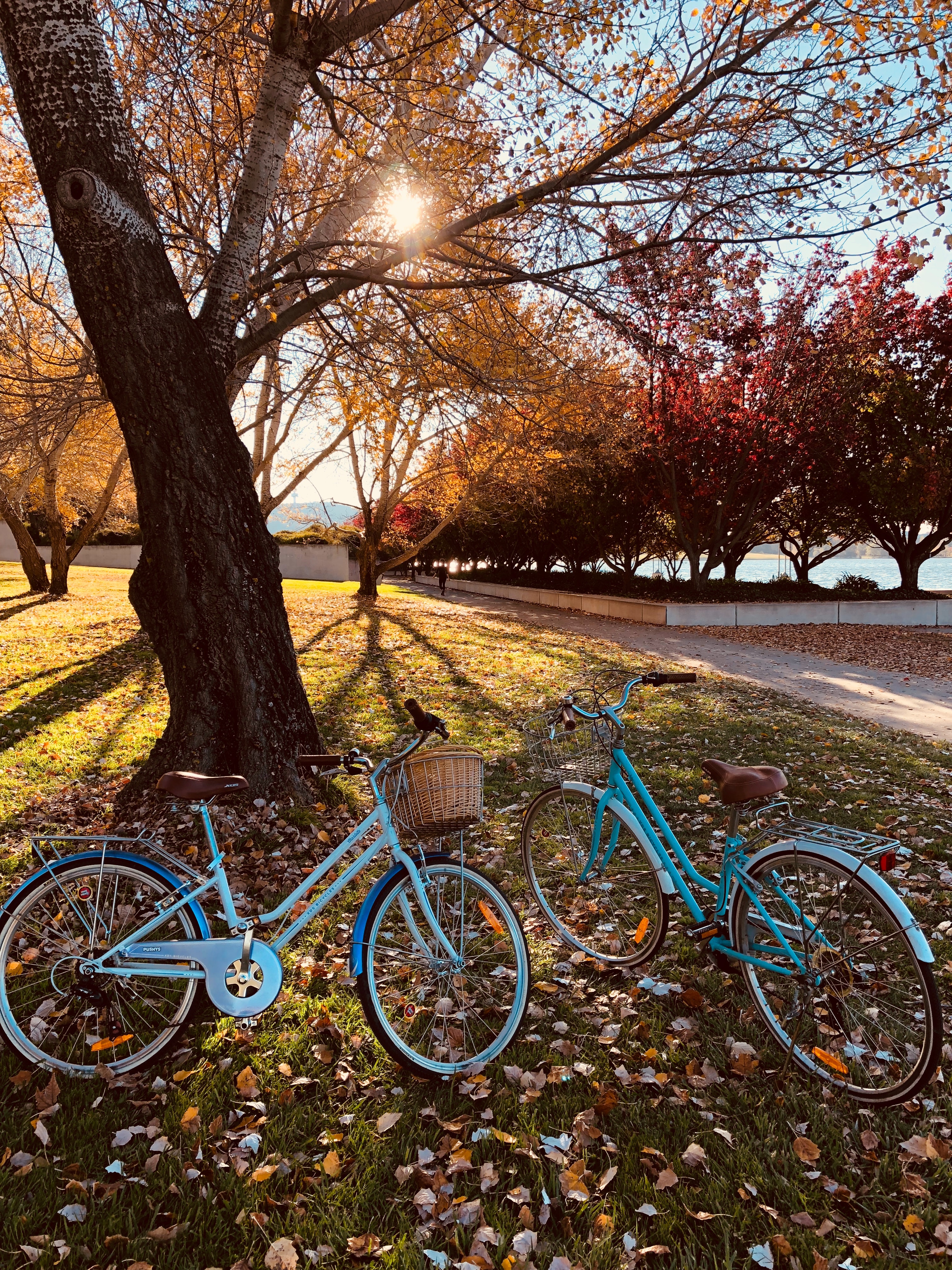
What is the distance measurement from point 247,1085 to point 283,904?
659 millimetres

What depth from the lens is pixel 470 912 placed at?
3.00 m

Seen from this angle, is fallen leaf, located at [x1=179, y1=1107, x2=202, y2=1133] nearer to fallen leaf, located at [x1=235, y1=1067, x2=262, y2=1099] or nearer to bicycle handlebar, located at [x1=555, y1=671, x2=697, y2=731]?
fallen leaf, located at [x1=235, y1=1067, x2=262, y2=1099]

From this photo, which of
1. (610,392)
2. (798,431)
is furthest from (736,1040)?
(798,431)

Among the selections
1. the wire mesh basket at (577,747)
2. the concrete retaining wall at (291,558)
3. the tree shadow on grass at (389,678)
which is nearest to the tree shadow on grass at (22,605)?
the tree shadow on grass at (389,678)

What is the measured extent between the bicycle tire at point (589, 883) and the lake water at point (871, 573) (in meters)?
22.2

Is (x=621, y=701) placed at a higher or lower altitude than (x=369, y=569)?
lower

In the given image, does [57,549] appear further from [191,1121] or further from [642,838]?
[642,838]

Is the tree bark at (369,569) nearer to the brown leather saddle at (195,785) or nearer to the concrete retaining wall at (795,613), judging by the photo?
the concrete retaining wall at (795,613)

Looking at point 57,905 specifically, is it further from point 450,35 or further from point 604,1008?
point 450,35

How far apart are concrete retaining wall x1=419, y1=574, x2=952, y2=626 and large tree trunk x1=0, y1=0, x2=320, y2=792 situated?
1622 centimetres

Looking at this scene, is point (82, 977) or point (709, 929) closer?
point (82, 977)

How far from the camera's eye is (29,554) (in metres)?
19.9

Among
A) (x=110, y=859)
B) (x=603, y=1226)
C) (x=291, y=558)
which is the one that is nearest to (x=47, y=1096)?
(x=110, y=859)

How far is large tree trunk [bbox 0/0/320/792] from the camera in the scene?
454 centimetres
